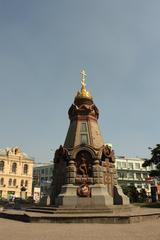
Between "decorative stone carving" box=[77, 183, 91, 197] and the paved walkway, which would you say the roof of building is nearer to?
"decorative stone carving" box=[77, 183, 91, 197]

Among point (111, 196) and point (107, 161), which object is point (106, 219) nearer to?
point (111, 196)

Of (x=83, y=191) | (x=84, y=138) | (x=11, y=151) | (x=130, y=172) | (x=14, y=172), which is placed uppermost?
(x=11, y=151)

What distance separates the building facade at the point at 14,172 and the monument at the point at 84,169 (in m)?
44.5

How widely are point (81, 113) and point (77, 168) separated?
16.3 ft

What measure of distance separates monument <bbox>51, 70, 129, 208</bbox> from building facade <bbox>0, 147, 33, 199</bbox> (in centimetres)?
4449

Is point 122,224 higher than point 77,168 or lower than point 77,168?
lower

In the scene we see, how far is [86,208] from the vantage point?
1500 cm

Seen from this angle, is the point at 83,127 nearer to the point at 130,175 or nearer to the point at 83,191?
the point at 83,191

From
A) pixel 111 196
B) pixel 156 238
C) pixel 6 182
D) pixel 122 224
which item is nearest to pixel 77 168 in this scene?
pixel 111 196

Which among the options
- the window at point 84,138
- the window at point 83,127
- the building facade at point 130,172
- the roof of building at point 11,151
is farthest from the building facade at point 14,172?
the window at point 84,138

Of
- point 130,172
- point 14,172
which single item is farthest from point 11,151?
point 130,172

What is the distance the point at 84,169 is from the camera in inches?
661

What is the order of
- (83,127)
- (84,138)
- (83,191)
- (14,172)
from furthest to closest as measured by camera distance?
(14,172), (83,127), (84,138), (83,191)

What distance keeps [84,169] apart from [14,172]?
164 ft
